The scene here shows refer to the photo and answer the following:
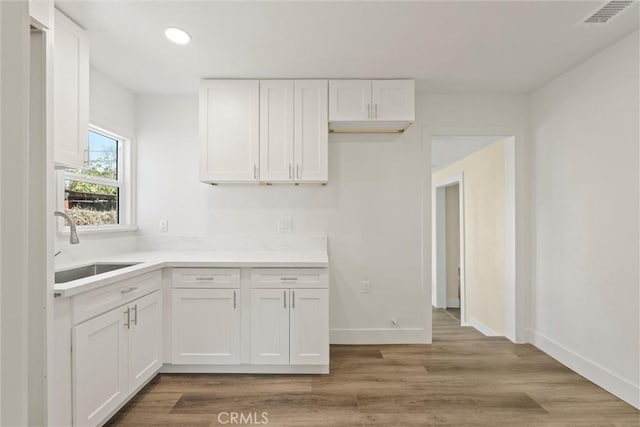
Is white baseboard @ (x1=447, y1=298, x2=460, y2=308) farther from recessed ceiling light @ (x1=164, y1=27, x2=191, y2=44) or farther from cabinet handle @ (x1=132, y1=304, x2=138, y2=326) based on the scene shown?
recessed ceiling light @ (x1=164, y1=27, x2=191, y2=44)

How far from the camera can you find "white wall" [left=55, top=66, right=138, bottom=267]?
8.09 feet

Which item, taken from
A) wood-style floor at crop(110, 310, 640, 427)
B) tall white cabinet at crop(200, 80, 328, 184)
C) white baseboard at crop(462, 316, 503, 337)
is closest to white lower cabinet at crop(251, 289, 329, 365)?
wood-style floor at crop(110, 310, 640, 427)

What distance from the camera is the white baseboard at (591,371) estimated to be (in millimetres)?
2217

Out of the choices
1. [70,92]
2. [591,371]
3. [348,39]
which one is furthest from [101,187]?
[591,371]

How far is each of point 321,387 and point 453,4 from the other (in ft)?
8.66

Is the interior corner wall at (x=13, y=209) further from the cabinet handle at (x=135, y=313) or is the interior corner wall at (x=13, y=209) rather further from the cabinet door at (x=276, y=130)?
the cabinet door at (x=276, y=130)

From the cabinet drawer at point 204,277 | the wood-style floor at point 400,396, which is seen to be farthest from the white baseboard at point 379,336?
the cabinet drawer at point 204,277

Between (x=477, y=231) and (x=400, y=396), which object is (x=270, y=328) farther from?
(x=477, y=231)

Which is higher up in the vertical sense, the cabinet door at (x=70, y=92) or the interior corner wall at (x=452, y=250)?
the cabinet door at (x=70, y=92)

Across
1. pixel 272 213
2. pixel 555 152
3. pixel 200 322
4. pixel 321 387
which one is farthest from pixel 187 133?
pixel 555 152

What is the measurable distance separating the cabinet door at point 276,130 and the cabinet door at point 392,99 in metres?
0.76

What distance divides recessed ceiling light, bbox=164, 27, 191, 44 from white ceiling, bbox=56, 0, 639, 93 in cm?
5

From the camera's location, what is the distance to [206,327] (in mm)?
2580

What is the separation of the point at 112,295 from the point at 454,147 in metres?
4.18
